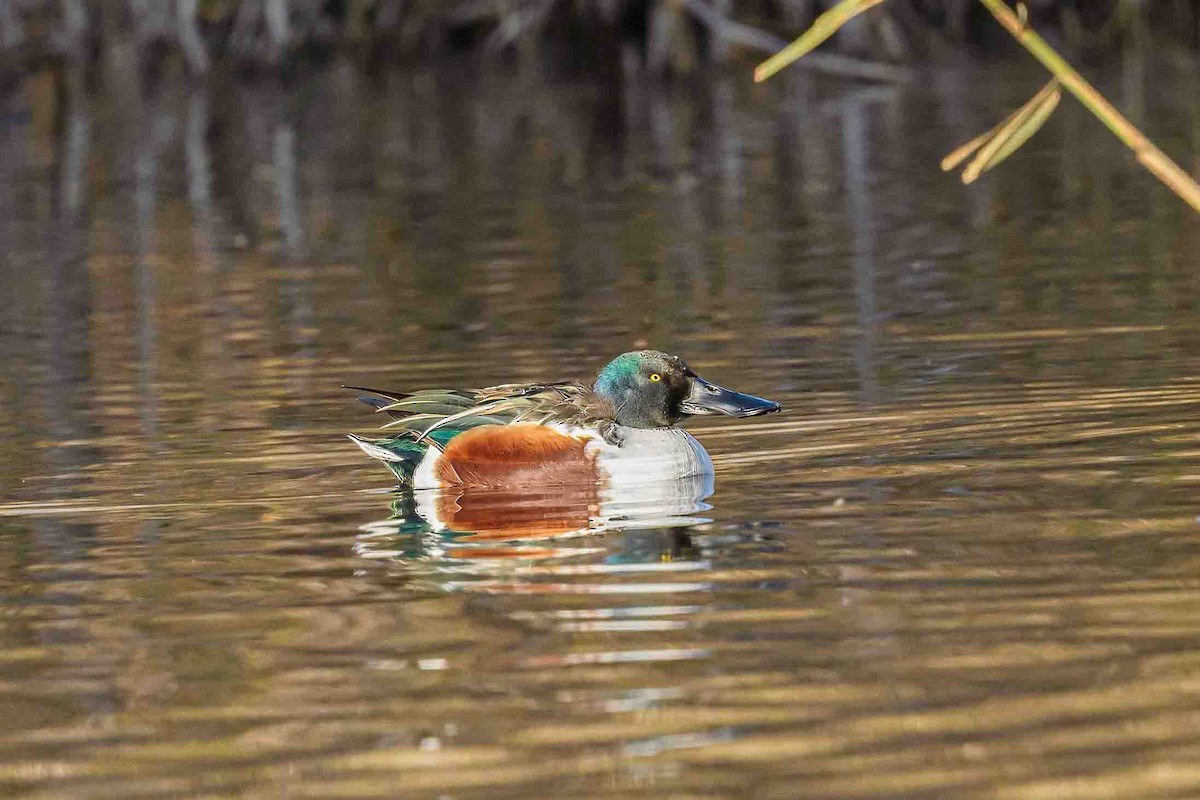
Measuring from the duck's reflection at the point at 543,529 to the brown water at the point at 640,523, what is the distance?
35mm

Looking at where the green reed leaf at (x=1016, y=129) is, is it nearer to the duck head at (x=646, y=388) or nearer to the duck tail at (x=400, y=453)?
the duck head at (x=646, y=388)

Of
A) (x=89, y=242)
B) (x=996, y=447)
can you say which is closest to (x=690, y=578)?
(x=996, y=447)

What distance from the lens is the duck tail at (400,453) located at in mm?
8648

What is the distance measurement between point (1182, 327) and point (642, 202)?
29.9 ft

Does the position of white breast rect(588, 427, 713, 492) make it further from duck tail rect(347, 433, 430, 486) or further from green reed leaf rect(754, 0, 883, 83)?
green reed leaf rect(754, 0, 883, 83)

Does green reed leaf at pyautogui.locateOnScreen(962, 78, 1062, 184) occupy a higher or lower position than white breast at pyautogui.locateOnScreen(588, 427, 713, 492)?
higher

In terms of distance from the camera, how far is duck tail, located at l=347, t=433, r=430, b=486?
340 inches

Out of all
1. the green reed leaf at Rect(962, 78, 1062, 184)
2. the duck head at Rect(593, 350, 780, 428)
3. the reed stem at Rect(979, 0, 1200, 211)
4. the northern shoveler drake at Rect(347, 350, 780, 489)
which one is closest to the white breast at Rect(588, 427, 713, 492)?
the northern shoveler drake at Rect(347, 350, 780, 489)

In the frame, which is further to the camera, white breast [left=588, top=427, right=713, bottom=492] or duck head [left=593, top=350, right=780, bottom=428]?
duck head [left=593, top=350, right=780, bottom=428]

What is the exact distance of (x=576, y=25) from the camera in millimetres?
44281

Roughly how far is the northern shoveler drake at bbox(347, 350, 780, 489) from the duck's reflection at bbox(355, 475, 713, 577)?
67mm

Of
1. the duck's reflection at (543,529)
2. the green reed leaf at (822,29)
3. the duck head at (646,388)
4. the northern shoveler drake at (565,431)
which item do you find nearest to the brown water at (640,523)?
the duck's reflection at (543,529)

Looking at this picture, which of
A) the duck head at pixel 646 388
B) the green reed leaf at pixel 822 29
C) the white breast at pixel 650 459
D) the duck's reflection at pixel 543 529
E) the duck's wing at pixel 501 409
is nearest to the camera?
Result: the green reed leaf at pixel 822 29

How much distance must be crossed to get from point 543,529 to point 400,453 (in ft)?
3.46
